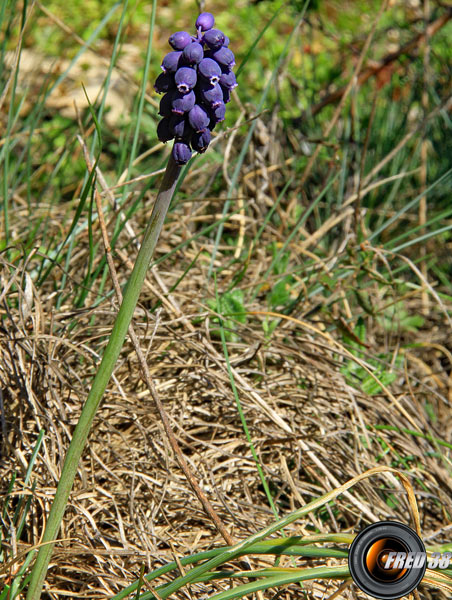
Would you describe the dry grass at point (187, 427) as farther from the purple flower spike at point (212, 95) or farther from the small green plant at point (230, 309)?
the purple flower spike at point (212, 95)

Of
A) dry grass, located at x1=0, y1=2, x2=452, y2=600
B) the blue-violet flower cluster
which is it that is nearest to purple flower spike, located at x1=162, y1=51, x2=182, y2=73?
the blue-violet flower cluster

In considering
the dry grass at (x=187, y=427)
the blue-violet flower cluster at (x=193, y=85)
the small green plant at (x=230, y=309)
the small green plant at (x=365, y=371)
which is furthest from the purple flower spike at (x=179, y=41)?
the small green plant at (x=365, y=371)

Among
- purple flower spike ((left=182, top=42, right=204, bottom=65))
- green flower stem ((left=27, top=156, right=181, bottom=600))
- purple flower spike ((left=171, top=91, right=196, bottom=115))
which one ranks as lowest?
green flower stem ((left=27, top=156, right=181, bottom=600))

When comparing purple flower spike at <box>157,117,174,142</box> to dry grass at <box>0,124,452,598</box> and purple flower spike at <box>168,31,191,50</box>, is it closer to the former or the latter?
purple flower spike at <box>168,31,191,50</box>

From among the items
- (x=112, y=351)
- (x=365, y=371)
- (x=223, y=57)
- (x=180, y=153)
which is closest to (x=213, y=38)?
(x=223, y=57)

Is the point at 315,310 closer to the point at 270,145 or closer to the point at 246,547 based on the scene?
the point at 270,145

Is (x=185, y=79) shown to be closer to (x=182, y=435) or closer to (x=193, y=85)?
(x=193, y=85)
